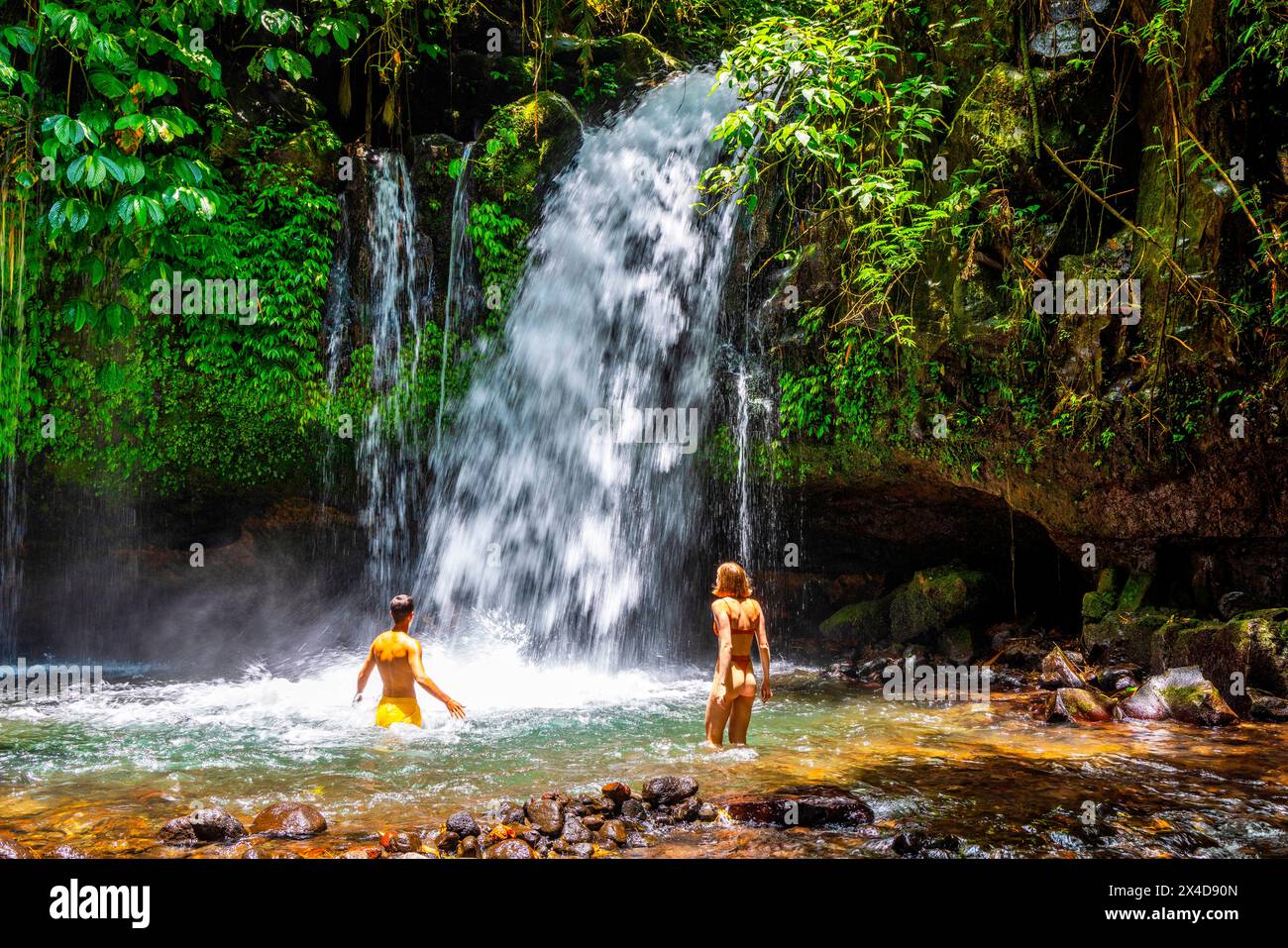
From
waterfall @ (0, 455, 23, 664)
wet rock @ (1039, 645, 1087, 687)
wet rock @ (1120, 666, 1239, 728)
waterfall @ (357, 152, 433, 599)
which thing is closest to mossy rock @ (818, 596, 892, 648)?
wet rock @ (1039, 645, 1087, 687)

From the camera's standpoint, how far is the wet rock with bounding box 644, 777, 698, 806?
195 inches

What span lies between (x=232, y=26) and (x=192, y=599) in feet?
27.4

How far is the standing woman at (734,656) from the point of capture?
6.28 m

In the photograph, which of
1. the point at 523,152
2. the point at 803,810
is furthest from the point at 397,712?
the point at 523,152

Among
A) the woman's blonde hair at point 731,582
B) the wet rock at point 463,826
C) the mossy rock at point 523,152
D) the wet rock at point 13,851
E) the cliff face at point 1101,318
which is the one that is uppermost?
the mossy rock at point 523,152

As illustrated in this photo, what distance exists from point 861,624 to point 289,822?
342 inches

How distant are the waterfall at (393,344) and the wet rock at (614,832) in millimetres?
8325

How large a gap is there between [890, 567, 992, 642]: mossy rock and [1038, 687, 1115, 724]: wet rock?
10.3 feet

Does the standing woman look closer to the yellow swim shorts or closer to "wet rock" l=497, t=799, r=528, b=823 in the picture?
"wet rock" l=497, t=799, r=528, b=823

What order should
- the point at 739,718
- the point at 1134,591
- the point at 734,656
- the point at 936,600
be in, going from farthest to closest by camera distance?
1. the point at 936,600
2. the point at 1134,591
3. the point at 739,718
4. the point at 734,656

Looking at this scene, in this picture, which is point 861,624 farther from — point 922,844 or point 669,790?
point 922,844

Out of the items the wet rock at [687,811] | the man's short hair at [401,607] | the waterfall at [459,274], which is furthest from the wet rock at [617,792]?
the waterfall at [459,274]

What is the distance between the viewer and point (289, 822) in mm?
4539

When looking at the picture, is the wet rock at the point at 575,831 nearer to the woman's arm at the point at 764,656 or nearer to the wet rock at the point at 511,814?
the wet rock at the point at 511,814
